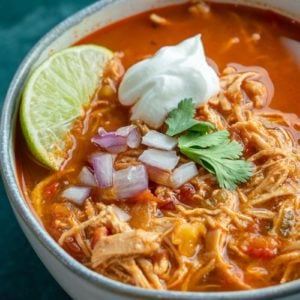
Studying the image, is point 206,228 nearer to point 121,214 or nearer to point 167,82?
point 121,214

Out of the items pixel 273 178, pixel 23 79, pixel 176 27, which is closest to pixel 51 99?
pixel 23 79

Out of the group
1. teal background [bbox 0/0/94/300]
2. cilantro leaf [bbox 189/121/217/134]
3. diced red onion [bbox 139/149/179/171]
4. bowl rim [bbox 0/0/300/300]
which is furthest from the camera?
teal background [bbox 0/0/94/300]

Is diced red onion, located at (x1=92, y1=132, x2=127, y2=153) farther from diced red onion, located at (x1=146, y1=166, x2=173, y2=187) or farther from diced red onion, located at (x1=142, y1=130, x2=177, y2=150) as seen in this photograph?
diced red onion, located at (x1=146, y1=166, x2=173, y2=187)

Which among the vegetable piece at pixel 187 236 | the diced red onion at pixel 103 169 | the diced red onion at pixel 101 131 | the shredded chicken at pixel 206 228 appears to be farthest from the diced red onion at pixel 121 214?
the diced red onion at pixel 101 131

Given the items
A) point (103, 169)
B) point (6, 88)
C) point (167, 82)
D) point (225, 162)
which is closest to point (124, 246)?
point (103, 169)

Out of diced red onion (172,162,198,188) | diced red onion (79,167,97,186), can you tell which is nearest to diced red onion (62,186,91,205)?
diced red onion (79,167,97,186)

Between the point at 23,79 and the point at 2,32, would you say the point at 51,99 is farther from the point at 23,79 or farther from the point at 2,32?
the point at 2,32
